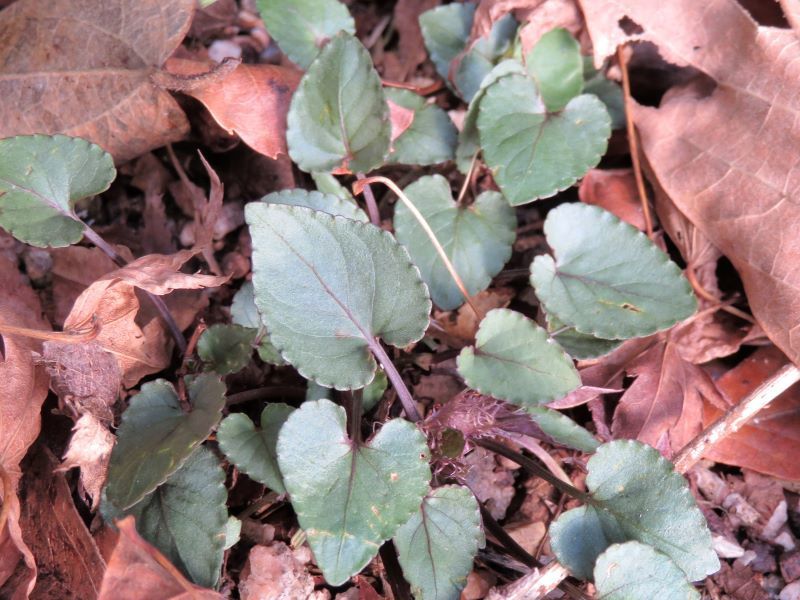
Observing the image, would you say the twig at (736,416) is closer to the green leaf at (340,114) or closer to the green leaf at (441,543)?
the green leaf at (441,543)

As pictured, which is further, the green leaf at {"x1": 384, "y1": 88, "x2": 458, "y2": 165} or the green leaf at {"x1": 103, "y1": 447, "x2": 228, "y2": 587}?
the green leaf at {"x1": 384, "y1": 88, "x2": 458, "y2": 165}

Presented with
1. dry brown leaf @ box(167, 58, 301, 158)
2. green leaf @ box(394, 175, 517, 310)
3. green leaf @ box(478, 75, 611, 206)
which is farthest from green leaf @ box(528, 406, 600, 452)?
dry brown leaf @ box(167, 58, 301, 158)

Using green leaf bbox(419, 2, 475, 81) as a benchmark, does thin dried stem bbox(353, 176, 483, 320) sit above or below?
below

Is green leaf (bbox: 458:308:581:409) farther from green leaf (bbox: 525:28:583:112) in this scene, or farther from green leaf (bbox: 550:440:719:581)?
green leaf (bbox: 525:28:583:112)

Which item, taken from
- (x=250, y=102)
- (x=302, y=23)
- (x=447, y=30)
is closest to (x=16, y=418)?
(x=250, y=102)

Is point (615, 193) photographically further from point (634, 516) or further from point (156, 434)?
point (156, 434)

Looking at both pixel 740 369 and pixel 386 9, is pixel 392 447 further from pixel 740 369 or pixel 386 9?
pixel 386 9
